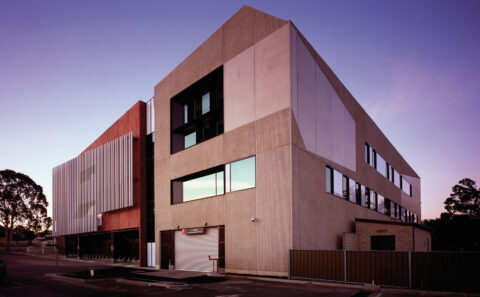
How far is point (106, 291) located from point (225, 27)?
18.0 metres

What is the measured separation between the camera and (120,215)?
120 feet

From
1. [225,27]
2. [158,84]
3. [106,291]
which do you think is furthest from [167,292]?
[158,84]

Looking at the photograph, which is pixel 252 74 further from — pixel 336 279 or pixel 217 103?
pixel 336 279

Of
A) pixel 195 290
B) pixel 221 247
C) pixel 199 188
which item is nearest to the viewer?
pixel 195 290

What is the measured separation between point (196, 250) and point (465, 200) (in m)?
86.8

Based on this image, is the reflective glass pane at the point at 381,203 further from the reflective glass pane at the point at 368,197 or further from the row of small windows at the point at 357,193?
the reflective glass pane at the point at 368,197

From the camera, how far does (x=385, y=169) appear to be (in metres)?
40.7

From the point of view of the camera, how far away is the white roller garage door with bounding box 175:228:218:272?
24.9 metres

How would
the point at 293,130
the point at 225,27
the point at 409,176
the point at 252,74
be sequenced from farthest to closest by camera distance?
1. the point at 409,176
2. the point at 225,27
3. the point at 252,74
4. the point at 293,130

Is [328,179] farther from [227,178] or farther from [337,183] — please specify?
[227,178]

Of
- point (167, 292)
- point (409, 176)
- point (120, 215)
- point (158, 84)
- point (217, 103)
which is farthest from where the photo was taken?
point (409, 176)

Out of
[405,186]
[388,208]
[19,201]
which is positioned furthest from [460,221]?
[19,201]

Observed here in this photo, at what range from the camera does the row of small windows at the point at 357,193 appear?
25.1 m

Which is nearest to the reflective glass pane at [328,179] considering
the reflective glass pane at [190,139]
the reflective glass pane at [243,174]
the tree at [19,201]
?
the reflective glass pane at [243,174]
